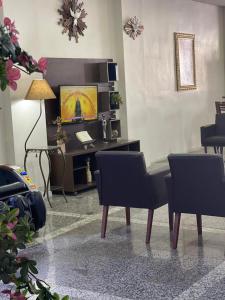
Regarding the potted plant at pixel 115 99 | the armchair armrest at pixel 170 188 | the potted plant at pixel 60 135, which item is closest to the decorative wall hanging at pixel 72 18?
the potted plant at pixel 115 99

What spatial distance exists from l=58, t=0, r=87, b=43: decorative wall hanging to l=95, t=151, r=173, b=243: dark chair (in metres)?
3.08

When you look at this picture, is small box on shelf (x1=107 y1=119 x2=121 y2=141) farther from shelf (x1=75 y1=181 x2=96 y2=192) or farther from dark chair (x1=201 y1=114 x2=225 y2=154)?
dark chair (x1=201 y1=114 x2=225 y2=154)

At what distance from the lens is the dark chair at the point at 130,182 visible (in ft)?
14.2

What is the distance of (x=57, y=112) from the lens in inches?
270

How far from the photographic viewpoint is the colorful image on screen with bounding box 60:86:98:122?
6.84 metres

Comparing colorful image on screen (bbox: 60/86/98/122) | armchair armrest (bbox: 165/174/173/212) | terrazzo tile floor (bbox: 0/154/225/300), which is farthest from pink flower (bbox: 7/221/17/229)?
colorful image on screen (bbox: 60/86/98/122)

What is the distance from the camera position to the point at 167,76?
30.1 feet

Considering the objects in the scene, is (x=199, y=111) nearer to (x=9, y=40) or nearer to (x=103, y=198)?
(x=103, y=198)

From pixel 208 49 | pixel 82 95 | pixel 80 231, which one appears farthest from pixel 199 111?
pixel 80 231

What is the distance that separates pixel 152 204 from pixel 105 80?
3.72 metres

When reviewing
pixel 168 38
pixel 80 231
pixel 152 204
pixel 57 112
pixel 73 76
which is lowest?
pixel 80 231

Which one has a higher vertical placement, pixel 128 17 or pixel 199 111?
pixel 128 17

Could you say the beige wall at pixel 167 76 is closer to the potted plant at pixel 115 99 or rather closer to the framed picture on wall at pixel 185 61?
the framed picture on wall at pixel 185 61

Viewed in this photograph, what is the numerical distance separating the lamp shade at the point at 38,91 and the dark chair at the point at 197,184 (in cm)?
243
